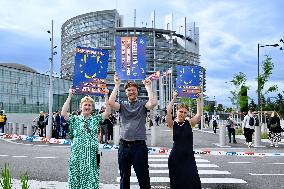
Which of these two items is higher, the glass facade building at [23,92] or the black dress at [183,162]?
the glass facade building at [23,92]

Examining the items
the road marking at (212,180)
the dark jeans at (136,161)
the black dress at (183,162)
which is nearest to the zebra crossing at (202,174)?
the road marking at (212,180)

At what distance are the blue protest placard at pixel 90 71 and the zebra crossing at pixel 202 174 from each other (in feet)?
9.96

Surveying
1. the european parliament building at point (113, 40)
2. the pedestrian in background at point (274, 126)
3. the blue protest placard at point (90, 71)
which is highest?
the european parliament building at point (113, 40)

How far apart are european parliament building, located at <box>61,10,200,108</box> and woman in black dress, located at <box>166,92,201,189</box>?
357 feet

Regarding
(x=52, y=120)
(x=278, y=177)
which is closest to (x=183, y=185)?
(x=278, y=177)

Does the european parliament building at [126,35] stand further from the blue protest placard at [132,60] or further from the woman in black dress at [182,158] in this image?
the woman in black dress at [182,158]

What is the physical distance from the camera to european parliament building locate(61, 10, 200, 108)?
400 feet

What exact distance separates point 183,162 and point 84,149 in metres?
1.40

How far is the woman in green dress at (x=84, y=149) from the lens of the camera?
519cm

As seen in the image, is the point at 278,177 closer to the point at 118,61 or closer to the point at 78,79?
the point at 78,79

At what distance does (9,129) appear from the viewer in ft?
94.5

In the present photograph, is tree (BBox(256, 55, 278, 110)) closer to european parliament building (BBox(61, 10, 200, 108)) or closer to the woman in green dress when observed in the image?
the woman in green dress

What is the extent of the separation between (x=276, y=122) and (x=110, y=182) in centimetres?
1218

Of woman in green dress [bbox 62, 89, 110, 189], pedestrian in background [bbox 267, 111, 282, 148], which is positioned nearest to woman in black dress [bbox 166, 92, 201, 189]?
woman in green dress [bbox 62, 89, 110, 189]
